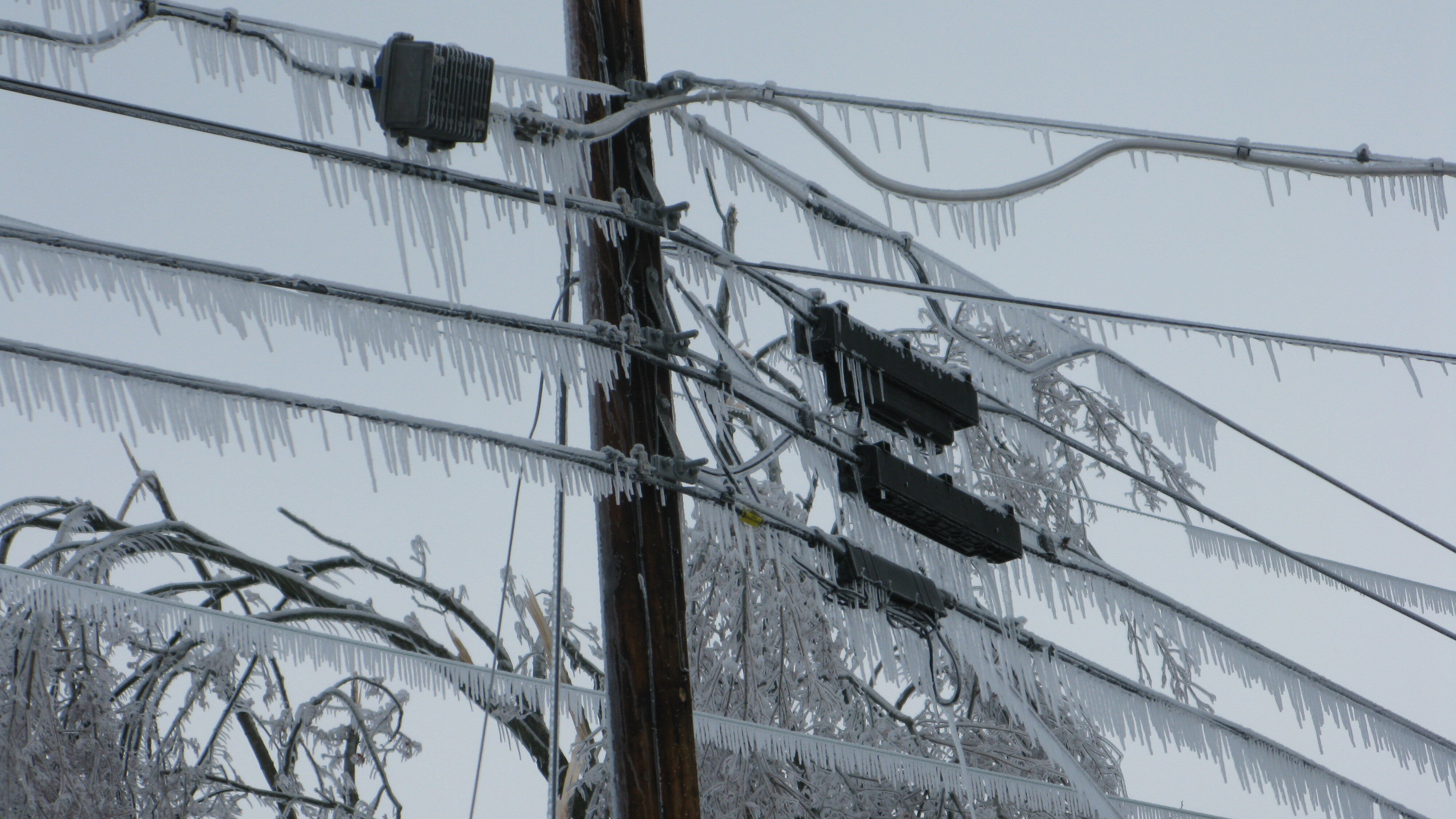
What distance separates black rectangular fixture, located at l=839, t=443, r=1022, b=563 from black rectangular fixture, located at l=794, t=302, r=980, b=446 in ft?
0.64

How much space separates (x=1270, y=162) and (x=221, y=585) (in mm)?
8325

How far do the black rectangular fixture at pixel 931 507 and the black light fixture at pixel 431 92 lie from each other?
1991 millimetres

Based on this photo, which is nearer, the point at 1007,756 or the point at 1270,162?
the point at 1270,162

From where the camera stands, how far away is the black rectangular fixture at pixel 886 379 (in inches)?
217

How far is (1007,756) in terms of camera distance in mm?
9648

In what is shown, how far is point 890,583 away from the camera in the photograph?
18.8 ft

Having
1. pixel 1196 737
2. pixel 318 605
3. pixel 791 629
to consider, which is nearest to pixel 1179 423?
pixel 1196 737

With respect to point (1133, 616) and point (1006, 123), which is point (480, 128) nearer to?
point (1006, 123)

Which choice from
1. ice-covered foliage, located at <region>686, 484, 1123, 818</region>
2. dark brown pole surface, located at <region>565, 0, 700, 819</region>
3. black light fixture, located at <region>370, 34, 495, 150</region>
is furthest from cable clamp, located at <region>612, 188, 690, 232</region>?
ice-covered foliage, located at <region>686, 484, 1123, 818</region>

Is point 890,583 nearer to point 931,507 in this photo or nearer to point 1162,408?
point 931,507

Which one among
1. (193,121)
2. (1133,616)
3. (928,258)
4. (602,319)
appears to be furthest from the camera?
(1133,616)

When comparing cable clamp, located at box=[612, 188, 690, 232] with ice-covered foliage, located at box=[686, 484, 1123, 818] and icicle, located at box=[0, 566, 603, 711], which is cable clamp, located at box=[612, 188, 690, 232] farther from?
ice-covered foliage, located at box=[686, 484, 1123, 818]

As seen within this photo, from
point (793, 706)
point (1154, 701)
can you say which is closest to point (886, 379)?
point (1154, 701)

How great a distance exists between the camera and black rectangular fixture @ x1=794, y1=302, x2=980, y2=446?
5.50m
